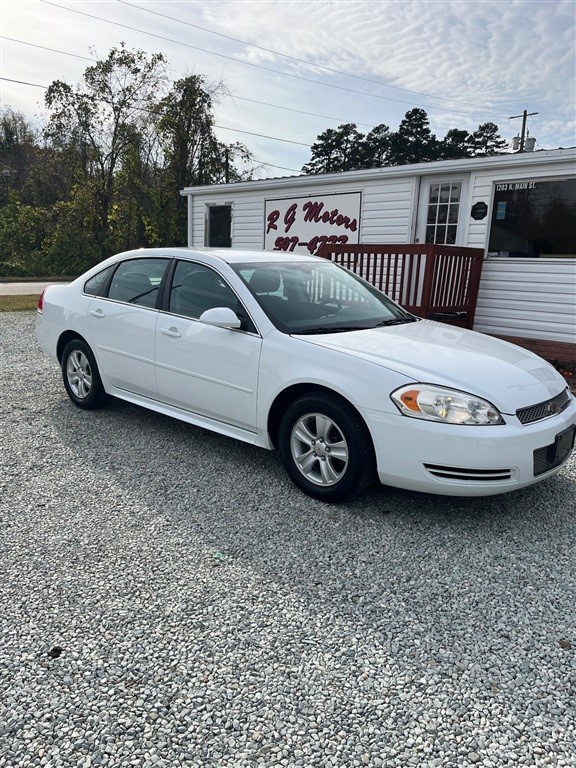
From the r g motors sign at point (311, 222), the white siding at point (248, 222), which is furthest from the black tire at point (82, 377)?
the white siding at point (248, 222)

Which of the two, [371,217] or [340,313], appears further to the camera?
[371,217]

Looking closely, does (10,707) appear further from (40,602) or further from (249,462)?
(249,462)

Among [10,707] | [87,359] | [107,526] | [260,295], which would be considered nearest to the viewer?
[10,707]

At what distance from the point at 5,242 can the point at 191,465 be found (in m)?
30.5

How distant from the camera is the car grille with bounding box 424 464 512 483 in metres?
3.11

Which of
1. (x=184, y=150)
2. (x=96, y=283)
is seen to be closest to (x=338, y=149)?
(x=184, y=150)

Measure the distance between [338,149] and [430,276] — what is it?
1387 inches

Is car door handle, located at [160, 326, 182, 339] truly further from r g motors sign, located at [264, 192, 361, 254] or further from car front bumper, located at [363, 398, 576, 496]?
r g motors sign, located at [264, 192, 361, 254]

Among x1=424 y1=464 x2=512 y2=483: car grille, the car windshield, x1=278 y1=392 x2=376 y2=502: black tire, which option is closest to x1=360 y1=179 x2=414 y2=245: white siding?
the car windshield

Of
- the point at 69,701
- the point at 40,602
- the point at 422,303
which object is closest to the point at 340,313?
the point at 40,602

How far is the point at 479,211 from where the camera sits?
28.6ft

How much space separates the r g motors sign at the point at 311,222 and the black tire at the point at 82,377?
6.09 m

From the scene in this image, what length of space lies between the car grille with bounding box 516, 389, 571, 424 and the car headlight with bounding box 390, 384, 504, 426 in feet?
0.59

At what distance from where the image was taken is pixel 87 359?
16.9ft
